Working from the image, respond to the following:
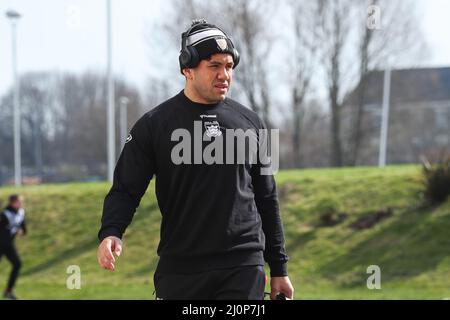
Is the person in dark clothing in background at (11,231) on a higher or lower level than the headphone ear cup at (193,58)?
lower

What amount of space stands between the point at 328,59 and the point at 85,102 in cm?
3256

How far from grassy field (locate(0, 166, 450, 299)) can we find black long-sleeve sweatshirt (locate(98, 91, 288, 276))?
943cm

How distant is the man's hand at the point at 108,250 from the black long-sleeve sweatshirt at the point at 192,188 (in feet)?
0.23

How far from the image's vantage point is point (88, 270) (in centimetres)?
1995

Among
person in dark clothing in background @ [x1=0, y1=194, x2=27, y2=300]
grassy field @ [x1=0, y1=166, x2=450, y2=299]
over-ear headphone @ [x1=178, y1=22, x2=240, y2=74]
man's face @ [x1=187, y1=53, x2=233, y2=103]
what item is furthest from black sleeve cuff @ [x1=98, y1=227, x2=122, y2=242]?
person in dark clothing in background @ [x1=0, y1=194, x2=27, y2=300]

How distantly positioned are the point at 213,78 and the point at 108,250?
1091mm

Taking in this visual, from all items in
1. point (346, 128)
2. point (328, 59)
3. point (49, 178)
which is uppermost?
point (328, 59)

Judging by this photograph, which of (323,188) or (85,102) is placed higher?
(85,102)

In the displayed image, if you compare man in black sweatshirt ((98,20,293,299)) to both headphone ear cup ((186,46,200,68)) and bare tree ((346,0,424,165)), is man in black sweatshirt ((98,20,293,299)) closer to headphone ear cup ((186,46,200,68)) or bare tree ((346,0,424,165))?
headphone ear cup ((186,46,200,68))

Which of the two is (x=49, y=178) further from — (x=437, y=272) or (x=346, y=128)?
(x=437, y=272)

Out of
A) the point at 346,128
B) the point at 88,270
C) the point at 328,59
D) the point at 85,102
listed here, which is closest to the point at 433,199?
the point at 88,270

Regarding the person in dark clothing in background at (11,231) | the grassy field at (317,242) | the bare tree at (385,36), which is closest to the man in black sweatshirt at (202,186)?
the grassy field at (317,242)

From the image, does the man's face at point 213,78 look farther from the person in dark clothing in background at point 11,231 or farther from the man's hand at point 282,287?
the person in dark clothing in background at point 11,231

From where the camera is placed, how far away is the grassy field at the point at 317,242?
1584cm
